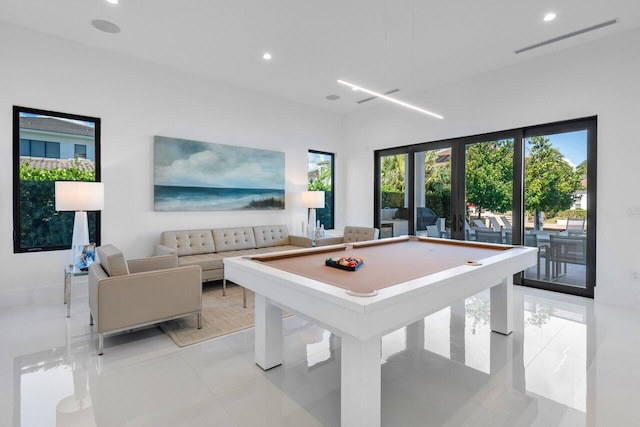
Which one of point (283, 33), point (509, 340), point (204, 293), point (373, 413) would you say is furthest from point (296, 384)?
point (283, 33)

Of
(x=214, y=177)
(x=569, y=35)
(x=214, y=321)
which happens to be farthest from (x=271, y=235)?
(x=569, y=35)

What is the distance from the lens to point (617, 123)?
4043 millimetres

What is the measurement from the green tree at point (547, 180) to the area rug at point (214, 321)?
437 centimetres

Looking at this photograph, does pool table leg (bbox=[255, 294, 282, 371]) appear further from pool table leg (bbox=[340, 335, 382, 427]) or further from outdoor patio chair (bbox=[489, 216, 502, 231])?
outdoor patio chair (bbox=[489, 216, 502, 231])

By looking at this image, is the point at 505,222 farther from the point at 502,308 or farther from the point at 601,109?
the point at 502,308

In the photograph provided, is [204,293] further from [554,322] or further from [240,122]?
[554,322]

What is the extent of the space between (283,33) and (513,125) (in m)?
3.61

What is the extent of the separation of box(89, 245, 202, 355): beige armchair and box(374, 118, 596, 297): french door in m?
4.43

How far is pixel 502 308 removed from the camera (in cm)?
310

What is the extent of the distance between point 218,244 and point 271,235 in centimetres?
103

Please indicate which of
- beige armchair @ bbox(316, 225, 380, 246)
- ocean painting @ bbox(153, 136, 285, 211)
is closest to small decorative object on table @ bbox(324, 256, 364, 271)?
beige armchair @ bbox(316, 225, 380, 246)

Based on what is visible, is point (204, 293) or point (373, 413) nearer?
point (373, 413)

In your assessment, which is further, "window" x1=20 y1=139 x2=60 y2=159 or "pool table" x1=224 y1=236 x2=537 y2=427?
"window" x1=20 y1=139 x2=60 y2=159

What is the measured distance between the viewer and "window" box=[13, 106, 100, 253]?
4000 mm
